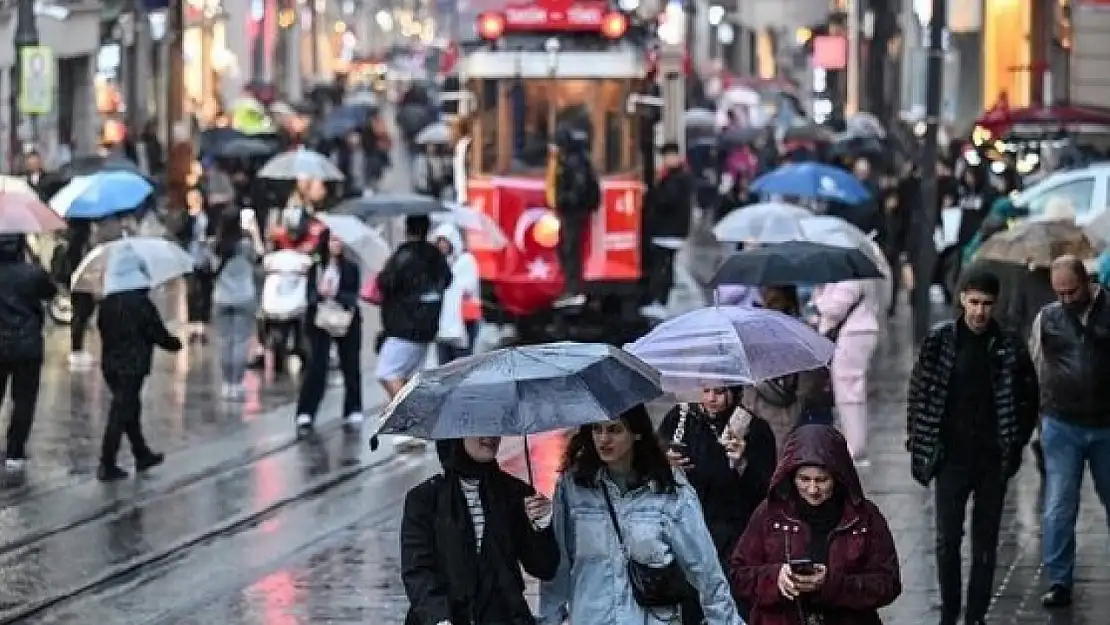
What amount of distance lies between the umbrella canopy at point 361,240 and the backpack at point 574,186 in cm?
545

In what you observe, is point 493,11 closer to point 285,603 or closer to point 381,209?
point 381,209

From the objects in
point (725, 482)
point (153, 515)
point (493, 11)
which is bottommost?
point (153, 515)

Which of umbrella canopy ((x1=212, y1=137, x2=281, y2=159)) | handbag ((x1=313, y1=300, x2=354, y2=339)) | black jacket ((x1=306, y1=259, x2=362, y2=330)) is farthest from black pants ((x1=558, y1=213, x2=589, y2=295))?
umbrella canopy ((x1=212, y1=137, x2=281, y2=159))

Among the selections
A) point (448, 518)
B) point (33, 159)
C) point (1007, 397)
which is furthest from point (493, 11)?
point (448, 518)

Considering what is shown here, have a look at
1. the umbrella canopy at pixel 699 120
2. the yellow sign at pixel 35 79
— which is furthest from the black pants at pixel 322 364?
the umbrella canopy at pixel 699 120

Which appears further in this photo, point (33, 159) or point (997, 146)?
point (33, 159)

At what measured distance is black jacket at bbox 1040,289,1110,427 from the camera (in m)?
14.0

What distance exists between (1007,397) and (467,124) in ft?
52.3

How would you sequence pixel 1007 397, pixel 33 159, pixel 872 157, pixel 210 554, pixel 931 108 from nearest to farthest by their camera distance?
pixel 1007 397
pixel 210 554
pixel 931 108
pixel 33 159
pixel 872 157

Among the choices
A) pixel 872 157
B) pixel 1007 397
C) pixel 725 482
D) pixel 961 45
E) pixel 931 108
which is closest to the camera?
pixel 725 482

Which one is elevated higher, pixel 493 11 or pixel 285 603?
pixel 493 11

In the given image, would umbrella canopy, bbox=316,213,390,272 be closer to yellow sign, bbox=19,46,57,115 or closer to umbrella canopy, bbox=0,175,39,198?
umbrella canopy, bbox=0,175,39,198

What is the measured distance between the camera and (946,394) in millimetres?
12844

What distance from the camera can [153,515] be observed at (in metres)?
17.8
